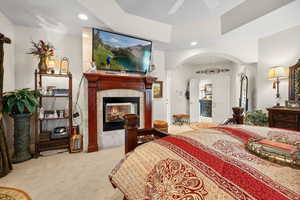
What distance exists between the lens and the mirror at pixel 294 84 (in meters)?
2.67

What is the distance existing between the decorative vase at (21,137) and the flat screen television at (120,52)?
1.61m

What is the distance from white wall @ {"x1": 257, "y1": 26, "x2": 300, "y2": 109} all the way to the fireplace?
10.4 feet

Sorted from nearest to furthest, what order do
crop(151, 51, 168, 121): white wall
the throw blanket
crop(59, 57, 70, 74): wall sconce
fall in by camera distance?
the throw blanket < crop(59, 57, 70, 74): wall sconce < crop(151, 51, 168, 121): white wall

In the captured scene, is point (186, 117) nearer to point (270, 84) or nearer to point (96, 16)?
point (270, 84)

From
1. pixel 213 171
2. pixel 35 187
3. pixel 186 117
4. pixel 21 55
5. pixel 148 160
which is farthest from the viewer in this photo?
pixel 186 117

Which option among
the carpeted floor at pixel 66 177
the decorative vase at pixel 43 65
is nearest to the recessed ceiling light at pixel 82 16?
the decorative vase at pixel 43 65

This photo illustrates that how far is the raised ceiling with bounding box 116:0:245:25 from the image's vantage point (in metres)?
2.42

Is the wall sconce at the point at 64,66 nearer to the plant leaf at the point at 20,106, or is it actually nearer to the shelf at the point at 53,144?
the plant leaf at the point at 20,106

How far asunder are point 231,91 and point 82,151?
5516 mm

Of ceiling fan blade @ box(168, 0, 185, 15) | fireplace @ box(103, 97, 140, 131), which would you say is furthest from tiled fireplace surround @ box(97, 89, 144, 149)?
ceiling fan blade @ box(168, 0, 185, 15)

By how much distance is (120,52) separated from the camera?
9.88 ft

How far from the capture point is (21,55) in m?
2.85

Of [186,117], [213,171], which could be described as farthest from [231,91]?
[213,171]

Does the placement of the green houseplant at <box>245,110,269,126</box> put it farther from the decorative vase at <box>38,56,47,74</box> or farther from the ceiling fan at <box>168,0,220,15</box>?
the decorative vase at <box>38,56,47,74</box>
